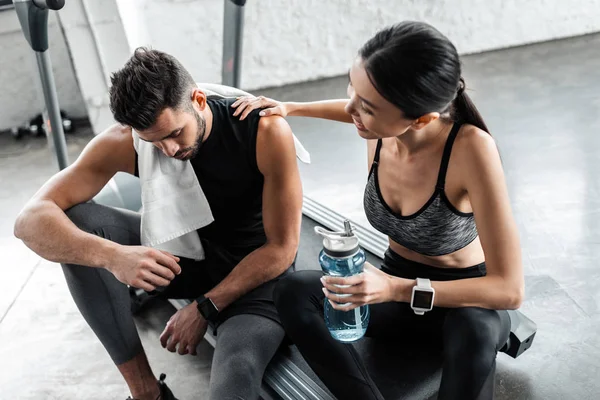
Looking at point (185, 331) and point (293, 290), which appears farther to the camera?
point (185, 331)

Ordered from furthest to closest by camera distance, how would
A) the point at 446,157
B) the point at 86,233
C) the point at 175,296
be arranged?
the point at 175,296, the point at 86,233, the point at 446,157

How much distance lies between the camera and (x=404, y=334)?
4.88 feet

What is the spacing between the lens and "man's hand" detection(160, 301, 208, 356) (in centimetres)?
154

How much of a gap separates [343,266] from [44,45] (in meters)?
1.59

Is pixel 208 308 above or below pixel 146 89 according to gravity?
below

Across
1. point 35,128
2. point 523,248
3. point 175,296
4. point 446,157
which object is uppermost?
point 446,157

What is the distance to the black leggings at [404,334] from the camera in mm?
1182

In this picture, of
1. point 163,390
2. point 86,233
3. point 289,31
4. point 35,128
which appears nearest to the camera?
point 86,233

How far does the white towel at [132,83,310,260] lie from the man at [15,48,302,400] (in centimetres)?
3

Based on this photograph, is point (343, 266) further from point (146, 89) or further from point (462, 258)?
point (146, 89)

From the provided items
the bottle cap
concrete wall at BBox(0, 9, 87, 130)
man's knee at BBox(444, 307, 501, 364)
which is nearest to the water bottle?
the bottle cap

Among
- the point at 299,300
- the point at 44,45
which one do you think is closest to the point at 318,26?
the point at 44,45

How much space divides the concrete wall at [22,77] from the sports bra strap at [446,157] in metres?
3.41

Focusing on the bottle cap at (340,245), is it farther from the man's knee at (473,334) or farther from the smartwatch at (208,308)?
the smartwatch at (208,308)
